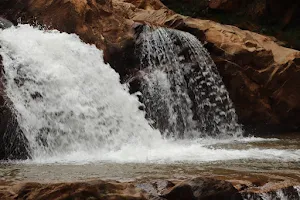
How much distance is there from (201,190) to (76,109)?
5.30m

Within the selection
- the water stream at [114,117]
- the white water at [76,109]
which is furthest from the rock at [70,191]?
the white water at [76,109]

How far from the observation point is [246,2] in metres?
21.0

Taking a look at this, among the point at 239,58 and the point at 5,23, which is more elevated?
the point at 5,23

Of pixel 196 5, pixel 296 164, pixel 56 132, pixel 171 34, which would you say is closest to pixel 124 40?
pixel 171 34

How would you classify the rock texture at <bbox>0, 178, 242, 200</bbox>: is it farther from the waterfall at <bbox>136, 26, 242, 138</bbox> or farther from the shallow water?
the waterfall at <bbox>136, 26, 242, 138</bbox>

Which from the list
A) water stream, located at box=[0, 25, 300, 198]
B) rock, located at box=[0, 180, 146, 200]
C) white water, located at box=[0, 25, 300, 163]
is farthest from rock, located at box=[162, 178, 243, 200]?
white water, located at box=[0, 25, 300, 163]

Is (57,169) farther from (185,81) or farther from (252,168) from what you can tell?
(185,81)

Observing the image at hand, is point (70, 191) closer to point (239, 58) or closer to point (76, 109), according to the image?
point (76, 109)

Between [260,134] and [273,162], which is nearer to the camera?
[273,162]

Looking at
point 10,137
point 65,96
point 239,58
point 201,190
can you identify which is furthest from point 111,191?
point 239,58

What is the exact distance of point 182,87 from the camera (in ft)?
45.8

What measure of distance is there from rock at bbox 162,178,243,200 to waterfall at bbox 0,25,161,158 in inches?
170

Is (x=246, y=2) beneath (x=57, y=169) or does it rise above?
above

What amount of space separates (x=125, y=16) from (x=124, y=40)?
1.81 m
